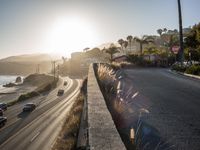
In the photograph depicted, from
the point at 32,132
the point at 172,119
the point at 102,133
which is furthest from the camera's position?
the point at 32,132

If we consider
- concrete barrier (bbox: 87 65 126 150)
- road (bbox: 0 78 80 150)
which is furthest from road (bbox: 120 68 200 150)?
road (bbox: 0 78 80 150)

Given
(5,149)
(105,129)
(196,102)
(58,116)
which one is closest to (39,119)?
(58,116)

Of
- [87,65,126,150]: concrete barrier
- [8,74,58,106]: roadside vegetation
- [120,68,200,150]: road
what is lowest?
[8,74,58,106]: roadside vegetation

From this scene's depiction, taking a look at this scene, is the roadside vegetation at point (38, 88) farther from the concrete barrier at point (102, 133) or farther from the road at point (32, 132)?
the concrete barrier at point (102, 133)

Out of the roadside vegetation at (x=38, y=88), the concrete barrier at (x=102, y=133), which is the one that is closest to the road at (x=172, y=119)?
the concrete barrier at (x=102, y=133)

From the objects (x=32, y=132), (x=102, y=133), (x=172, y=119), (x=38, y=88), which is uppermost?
(x=102, y=133)

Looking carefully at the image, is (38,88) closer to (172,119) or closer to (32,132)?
(32,132)

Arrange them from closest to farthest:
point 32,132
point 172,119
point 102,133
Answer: point 102,133
point 172,119
point 32,132

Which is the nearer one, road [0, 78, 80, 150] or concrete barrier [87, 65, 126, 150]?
concrete barrier [87, 65, 126, 150]

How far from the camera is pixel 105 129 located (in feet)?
12.2

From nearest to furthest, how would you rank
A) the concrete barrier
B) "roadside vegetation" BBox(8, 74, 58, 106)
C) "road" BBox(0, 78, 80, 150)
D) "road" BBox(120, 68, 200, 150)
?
the concrete barrier
"road" BBox(120, 68, 200, 150)
"road" BBox(0, 78, 80, 150)
"roadside vegetation" BBox(8, 74, 58, 106)

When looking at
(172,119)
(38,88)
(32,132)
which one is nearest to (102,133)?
(172,119)

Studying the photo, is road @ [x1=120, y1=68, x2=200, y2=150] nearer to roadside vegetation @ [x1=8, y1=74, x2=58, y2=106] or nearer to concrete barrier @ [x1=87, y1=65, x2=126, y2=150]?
concrete barrier @ [x1=87, y1=65, x2=126, y2=150]

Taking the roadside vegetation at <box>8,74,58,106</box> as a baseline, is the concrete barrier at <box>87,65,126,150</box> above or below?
above
